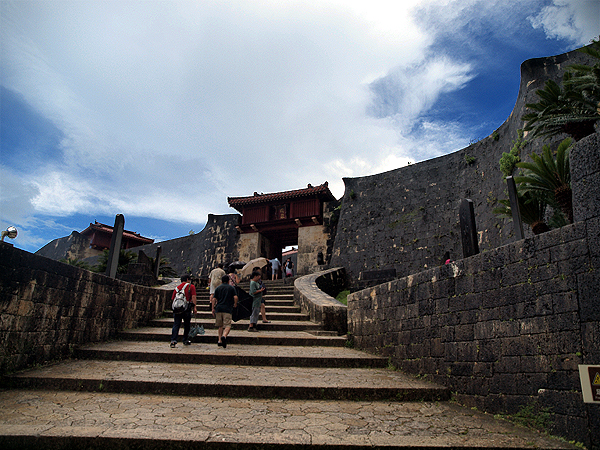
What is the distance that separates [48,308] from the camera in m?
4.90

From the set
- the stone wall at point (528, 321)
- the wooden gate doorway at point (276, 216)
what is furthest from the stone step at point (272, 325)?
the wooden gate doorway at point (276, 216)

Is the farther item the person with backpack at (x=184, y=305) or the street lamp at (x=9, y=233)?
the street lamp at (x=9, y=233)

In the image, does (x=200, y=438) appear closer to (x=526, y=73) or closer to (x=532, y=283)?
(x=532, y=283)

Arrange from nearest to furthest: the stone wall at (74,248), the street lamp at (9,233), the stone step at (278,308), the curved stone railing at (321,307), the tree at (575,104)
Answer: the tree at (575,104)
the curved stone railing at (321,307)
the street lamp at (9,233)
the stone step at (278,308)
the stone wall at (74,248)

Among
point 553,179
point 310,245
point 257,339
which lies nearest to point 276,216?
point 310,245

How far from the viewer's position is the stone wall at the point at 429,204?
37.4 feet

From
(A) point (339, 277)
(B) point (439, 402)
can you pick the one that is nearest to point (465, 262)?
(B) point (439, 402)

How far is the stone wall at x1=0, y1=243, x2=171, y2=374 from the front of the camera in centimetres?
427

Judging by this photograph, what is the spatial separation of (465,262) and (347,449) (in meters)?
2.46

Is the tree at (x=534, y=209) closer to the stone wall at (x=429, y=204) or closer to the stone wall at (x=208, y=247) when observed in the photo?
the stone wall at (x=429, y=204)

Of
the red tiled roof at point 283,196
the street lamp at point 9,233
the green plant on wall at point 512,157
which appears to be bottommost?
the street lamp at point 9,233

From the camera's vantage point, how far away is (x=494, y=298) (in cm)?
358

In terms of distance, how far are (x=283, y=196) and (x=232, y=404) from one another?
17189mm

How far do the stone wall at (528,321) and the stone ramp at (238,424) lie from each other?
0.94ft
